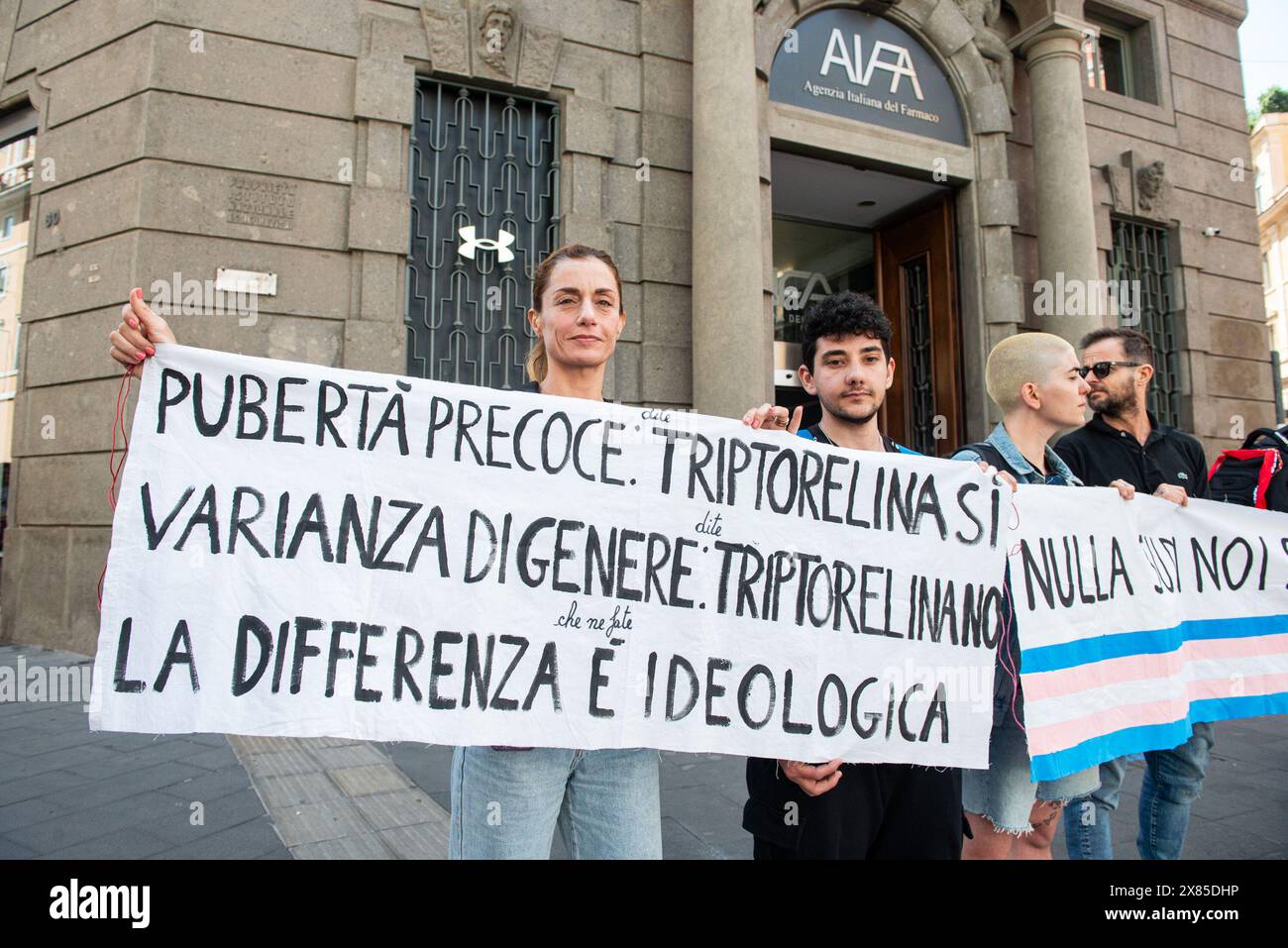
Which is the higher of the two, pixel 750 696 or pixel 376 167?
pixel 376 167

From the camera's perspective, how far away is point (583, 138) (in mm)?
7332

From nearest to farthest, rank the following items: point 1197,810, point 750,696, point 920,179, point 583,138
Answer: point 750,696, point 1197,810, point 583,138, point 920,179

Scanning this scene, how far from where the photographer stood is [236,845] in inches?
128

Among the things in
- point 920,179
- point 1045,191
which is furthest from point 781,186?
point 1045,191

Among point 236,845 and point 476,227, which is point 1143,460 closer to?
point 236,845

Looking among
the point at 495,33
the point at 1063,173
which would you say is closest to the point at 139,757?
the point at 495,33

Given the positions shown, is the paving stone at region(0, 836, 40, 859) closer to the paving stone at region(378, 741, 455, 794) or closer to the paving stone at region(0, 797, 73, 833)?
the paving stone at region(0, 797, 73, 833)

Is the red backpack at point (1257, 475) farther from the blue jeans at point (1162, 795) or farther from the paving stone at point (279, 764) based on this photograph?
the paving stone at point (279, 764)

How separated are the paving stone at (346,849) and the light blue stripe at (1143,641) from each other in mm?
2610

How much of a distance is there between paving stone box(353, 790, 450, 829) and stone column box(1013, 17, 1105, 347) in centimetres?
845
